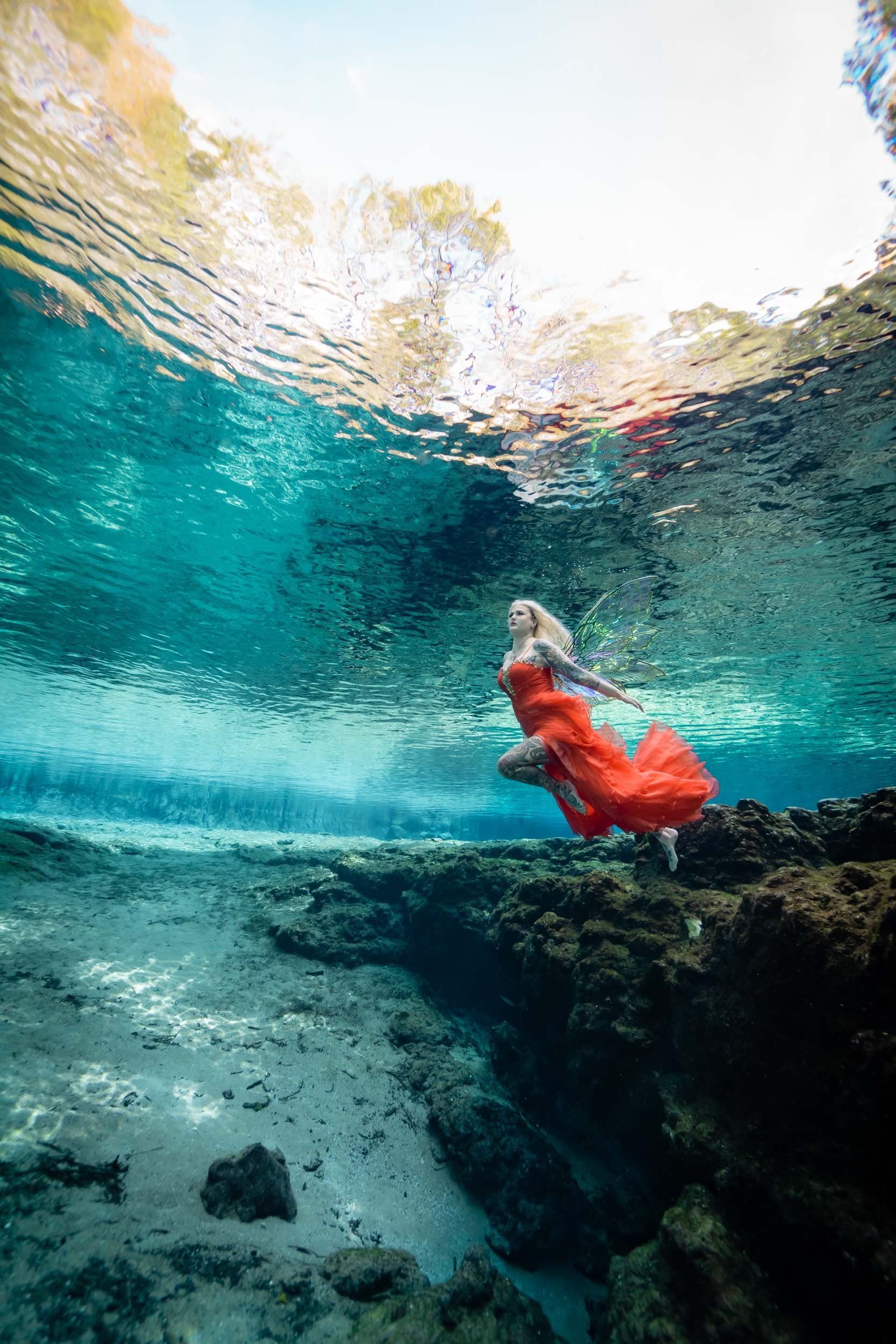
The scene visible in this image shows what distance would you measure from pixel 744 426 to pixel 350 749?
1066 inches

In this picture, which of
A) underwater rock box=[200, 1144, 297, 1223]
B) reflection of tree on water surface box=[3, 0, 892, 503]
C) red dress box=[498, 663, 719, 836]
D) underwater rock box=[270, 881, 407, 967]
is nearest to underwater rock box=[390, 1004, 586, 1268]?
underwater rock box=[200, 1144, 297, 1223]

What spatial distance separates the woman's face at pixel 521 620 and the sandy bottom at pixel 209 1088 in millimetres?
5420

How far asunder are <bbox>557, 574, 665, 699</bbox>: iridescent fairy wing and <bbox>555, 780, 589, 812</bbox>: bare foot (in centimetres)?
98

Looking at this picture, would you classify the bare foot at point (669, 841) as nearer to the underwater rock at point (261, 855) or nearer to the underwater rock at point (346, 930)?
the underwater rock at point (346, 930)

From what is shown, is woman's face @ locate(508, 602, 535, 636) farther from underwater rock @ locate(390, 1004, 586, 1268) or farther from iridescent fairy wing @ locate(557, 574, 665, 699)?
underwater rock @ locate(390, 1004, 586, 1268)

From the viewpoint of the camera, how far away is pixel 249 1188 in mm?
4152

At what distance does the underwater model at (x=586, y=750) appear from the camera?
3.85 m

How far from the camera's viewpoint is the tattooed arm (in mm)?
4023

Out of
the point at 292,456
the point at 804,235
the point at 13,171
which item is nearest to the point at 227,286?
the point at 13,171

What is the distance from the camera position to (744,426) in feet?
23.6

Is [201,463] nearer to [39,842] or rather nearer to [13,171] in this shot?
[13,171]

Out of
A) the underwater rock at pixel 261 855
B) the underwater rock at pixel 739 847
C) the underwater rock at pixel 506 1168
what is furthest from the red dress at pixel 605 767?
the underwater rock at pixel 261 855

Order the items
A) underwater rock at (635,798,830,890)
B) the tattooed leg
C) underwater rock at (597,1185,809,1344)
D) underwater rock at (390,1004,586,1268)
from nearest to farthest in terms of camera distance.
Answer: underwater rock at (597,1185,809,1344) → the tattooed leg → underwater rock at (390,1004,586,1268) → underwater rock at (635,798,830,890)

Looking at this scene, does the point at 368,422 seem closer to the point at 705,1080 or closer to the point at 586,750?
the point at 586,750
